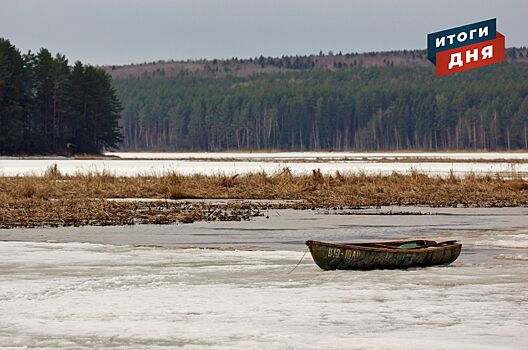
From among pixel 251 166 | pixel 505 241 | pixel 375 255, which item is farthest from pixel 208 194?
pixel 251 166

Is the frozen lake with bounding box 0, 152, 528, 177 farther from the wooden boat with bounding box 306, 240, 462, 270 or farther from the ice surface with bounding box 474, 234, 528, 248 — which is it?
the wooden boat with bounding box 306, 240, 462, 270

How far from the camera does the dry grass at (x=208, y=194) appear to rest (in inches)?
1193

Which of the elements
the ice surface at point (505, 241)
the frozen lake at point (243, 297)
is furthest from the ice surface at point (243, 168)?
the frozen lake at point (243, 297)

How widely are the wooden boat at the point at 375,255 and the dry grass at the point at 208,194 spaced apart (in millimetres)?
11938

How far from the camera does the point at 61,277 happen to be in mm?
16734

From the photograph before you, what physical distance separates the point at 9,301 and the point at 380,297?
5116 mm

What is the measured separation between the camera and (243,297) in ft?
48.2

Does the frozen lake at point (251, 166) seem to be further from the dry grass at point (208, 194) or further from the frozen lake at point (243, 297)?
the frozen lake at point (243, 297)

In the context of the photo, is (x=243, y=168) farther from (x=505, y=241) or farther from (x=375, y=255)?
(x=375, y=255)

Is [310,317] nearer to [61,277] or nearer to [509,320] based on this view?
[509,320]

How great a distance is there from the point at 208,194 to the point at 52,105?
77732 mm

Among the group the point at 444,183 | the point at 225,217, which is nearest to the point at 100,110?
the point at 444,183

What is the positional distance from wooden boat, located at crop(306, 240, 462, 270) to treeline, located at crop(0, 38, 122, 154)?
89.3 m

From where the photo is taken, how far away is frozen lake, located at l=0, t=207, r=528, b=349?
11938 mm
